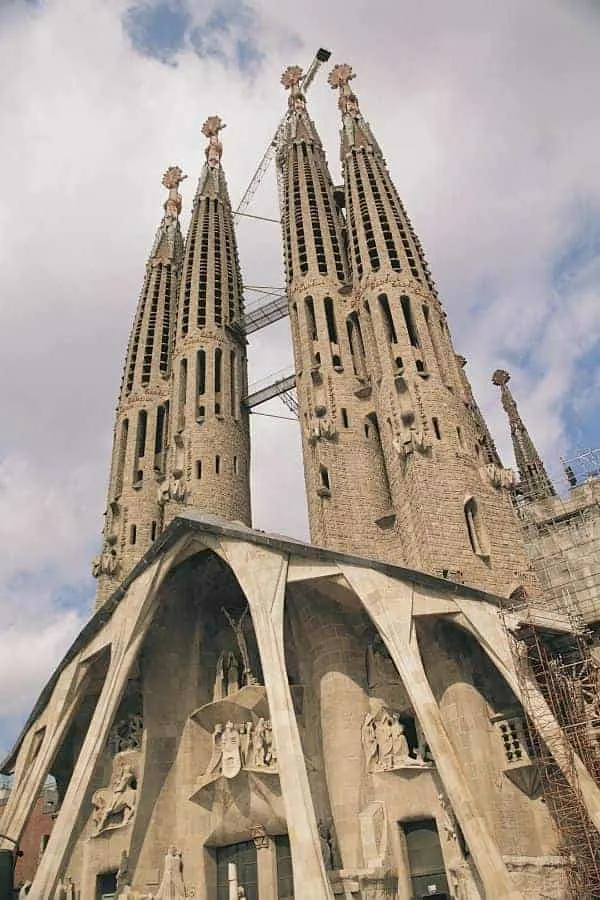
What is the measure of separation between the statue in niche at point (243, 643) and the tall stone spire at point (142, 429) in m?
6.52

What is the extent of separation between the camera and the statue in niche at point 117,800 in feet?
67.7

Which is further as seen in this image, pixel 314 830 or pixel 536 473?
pixel 536 473

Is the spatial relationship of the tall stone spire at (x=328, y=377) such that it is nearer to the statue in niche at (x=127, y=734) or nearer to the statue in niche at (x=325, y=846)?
the statue in niche at (x=127, y=734)

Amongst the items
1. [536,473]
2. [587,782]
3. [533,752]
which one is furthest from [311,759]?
[536,473]

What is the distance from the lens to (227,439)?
29.3m

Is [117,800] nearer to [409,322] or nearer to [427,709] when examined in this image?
[427,709]

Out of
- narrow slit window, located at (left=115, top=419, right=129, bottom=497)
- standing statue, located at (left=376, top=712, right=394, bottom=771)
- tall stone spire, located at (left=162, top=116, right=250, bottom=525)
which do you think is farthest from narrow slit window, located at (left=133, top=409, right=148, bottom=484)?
standing statue, located at (left=376, top=712, right=394, bottom=771)

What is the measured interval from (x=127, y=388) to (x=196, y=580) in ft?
43.3

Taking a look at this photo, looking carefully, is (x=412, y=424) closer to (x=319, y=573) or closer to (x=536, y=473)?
(x=319, y=573)

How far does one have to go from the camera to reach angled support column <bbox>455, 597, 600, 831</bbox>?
1434cm

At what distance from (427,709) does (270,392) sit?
20.1m

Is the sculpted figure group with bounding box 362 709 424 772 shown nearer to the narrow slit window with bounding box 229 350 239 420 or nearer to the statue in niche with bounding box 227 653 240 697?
the statue in niche with bounding box 227 653 240 697

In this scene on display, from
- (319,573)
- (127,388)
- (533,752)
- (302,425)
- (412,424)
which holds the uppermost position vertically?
(127,388)

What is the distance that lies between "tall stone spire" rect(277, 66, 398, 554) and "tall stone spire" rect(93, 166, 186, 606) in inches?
287
